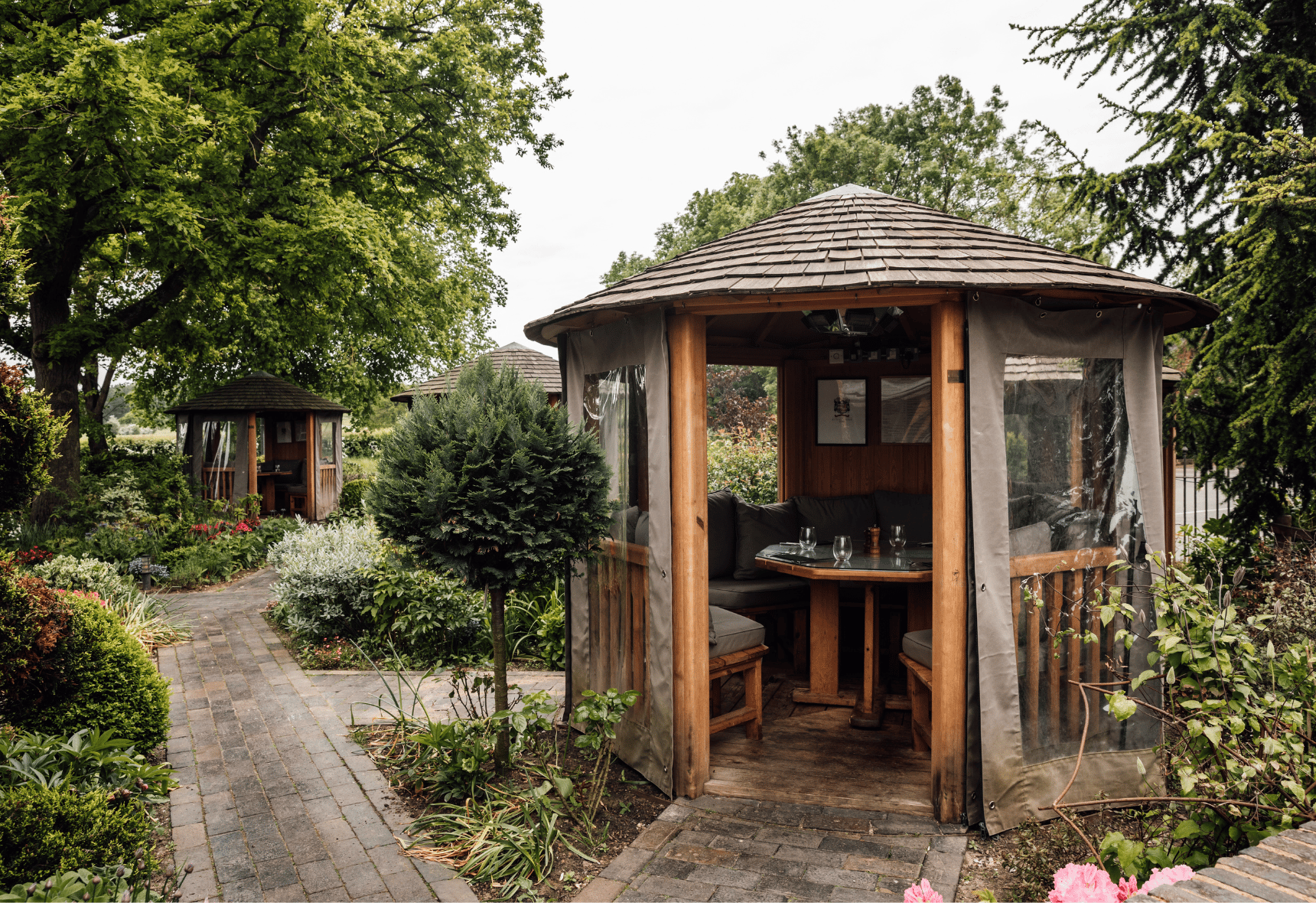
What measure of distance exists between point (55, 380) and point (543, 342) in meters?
9.14

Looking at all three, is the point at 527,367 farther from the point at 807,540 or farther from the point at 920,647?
the point at 920,647

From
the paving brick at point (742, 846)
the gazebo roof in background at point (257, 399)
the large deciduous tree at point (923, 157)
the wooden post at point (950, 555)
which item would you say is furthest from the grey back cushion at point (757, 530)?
the large deciduous tree at point (923, 157)

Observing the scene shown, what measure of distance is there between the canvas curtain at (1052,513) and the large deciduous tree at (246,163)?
7.13m

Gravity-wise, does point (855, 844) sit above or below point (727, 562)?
below

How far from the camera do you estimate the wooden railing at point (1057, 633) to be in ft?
11.5

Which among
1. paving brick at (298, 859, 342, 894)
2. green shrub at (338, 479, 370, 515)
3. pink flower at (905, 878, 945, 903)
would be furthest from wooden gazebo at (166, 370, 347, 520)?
pink flower at (905, 878, 945, 903)

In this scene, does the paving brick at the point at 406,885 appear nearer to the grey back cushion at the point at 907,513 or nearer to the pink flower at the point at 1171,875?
the pink flower at the point at 1171,875

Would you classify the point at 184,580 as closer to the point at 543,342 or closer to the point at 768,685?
the point at 543,342

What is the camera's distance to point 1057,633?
3.53 m

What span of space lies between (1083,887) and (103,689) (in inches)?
178

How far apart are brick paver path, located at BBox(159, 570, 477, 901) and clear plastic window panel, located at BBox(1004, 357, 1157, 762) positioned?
280 cm

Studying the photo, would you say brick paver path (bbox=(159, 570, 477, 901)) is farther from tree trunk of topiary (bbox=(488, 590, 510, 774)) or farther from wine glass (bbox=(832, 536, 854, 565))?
wine glass (bbox=(832, 536, 854, 565))

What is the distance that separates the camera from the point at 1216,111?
5.54m

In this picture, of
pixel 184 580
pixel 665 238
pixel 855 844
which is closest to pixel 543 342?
pixel 855 844
